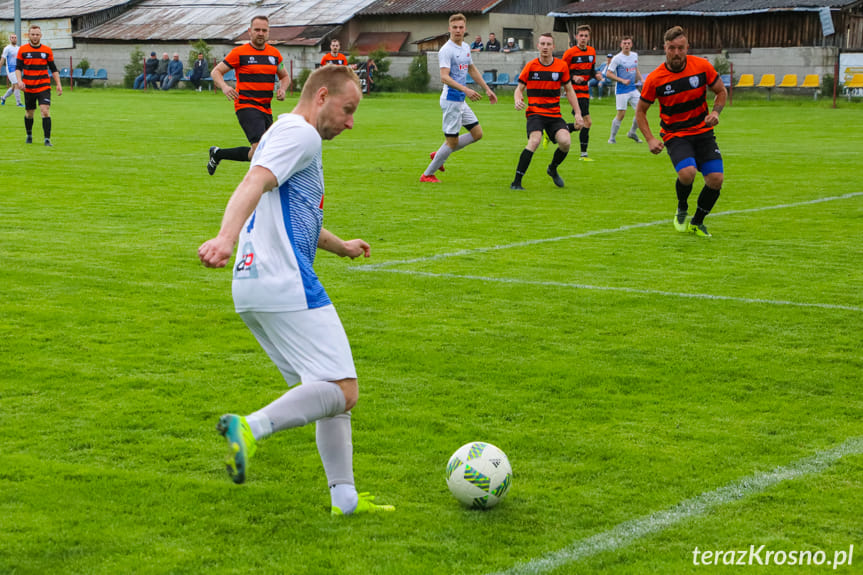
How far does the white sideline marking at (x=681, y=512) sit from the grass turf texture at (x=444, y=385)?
5 centimetres

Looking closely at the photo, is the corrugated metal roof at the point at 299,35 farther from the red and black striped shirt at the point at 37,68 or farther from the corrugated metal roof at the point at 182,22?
the red and black striped shirt at the point at 37,68

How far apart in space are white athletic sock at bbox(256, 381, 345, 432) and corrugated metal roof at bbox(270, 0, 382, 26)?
55309mm

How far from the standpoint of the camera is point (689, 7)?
47.8m

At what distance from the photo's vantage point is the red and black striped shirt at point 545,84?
15.0 meters

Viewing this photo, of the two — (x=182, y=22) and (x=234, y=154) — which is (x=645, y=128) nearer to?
(x=234, y=154)

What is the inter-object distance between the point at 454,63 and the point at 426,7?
42.0 meters

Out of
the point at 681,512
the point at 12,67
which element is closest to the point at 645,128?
the point at 681,512

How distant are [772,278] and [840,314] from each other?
126 centimetres

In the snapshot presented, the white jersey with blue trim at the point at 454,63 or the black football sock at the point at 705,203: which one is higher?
the white jersey with blue trim at the point at 454,63

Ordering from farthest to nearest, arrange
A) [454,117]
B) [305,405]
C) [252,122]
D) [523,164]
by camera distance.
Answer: [454,117], [252,122], [523,164], [305,405]

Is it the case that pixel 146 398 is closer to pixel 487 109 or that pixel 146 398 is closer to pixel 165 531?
pixel 165 531

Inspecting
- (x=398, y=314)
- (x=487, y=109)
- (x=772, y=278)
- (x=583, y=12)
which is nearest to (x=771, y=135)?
(x=487, y=109)

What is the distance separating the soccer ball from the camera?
429 cm

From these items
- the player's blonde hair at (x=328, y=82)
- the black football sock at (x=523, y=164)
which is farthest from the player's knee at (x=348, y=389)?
the black football sock at (x=523, y=164)
